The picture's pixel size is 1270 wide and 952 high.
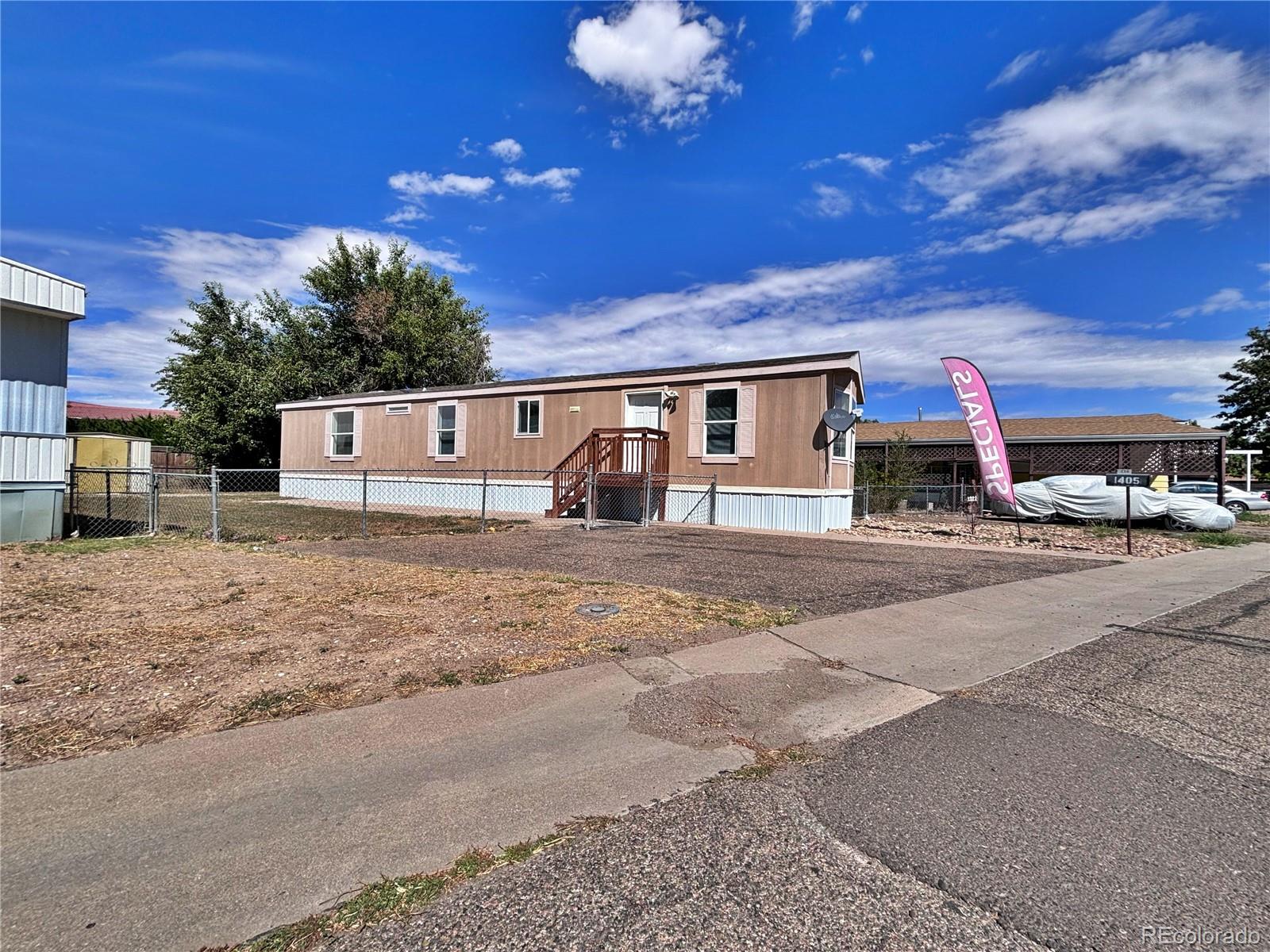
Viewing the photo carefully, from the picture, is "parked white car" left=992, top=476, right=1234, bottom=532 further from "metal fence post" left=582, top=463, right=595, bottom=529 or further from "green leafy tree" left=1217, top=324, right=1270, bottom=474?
"green leafy tree" left=1217, top=324, right=1270, bottom=474

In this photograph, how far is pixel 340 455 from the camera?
20.1m

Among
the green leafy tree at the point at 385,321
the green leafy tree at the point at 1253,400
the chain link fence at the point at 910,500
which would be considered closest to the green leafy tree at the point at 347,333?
the green leafy tree at the point at 385,321

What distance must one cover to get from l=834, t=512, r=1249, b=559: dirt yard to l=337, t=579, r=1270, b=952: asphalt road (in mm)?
10003

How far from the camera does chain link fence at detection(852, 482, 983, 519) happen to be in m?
18.3

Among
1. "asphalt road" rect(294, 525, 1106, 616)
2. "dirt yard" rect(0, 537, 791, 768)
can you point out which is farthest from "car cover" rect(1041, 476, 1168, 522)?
"dirt yard" rect(0, 537, 791, 768)

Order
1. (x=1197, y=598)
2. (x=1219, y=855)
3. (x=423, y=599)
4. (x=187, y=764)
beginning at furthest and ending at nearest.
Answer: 1. (x=1197, y=598)
2. (x=423, y=599)
3. (x=187, y=764)
4. (x=1219, y=855)

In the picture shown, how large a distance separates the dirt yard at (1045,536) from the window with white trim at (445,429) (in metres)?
11.0

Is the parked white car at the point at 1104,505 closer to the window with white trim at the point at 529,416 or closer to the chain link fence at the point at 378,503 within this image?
the chain link fence at the point at 378,503

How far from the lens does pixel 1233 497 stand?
2478 cm

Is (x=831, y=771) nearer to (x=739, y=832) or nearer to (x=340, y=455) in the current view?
(x=739, y=832)

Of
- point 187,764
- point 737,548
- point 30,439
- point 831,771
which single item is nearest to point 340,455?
point 30,439

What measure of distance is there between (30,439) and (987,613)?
1250 centimetres

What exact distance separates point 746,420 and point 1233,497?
24023 mm

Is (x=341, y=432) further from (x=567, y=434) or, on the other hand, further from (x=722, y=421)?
(x=722, y=421)
